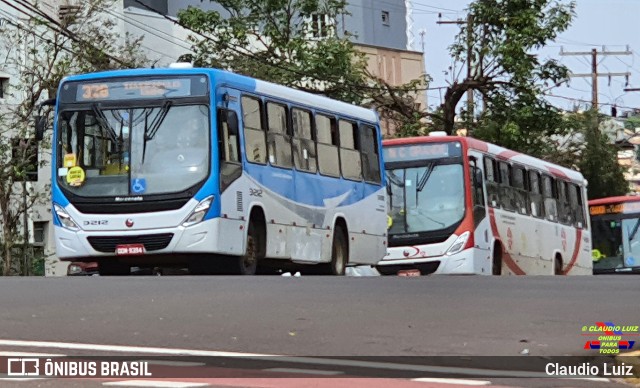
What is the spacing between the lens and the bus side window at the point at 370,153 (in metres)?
28.8

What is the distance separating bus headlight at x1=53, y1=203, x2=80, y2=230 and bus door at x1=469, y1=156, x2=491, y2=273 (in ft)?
34.3

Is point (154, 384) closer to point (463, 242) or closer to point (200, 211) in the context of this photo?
point (200, 211)

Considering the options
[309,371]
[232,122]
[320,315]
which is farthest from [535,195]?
[309,371]

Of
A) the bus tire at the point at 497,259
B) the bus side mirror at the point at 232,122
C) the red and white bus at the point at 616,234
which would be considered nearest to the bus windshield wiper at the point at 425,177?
the bus tire at the point at 497,259

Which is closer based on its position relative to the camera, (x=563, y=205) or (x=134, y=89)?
(x=134, y=89)

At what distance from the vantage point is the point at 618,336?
11.8 m

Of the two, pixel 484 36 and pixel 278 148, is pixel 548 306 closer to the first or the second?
pixel 278 148

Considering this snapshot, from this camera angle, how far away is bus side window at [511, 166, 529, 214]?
35.3 m

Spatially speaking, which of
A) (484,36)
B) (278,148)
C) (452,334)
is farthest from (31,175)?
(452,334)

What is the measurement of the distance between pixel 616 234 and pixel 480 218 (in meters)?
18.3

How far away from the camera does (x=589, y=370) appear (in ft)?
32.7

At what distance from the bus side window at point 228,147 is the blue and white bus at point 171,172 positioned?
0.02 m

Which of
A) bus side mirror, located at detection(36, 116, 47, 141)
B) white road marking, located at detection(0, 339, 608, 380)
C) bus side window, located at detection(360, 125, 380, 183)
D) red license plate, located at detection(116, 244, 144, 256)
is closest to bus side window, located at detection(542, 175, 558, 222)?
bus side window, located at detection(360, 125, 380, 183)

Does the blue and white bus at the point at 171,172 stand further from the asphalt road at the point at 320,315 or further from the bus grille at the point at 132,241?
the asphalt road at the point at 320,315
